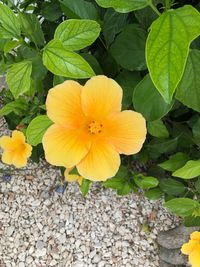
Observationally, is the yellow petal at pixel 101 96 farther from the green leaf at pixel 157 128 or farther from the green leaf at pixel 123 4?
the green leaf at pixel 157 128

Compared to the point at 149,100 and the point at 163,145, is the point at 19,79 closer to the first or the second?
the point at 149,100

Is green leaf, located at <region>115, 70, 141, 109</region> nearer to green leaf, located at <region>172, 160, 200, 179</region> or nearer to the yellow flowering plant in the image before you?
the yellow flowering plant

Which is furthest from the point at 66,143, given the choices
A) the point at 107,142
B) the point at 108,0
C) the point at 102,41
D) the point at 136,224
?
the point at 136,224

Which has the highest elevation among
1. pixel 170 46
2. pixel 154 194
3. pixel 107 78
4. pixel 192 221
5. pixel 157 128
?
pixel 170 46

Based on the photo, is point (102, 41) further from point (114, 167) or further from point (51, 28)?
point (114, 167)

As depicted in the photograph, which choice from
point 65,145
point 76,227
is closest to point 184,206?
point 65,145

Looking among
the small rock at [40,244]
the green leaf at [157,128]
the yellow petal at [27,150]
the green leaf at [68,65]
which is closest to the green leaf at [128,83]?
the green leaf at [157,128]
